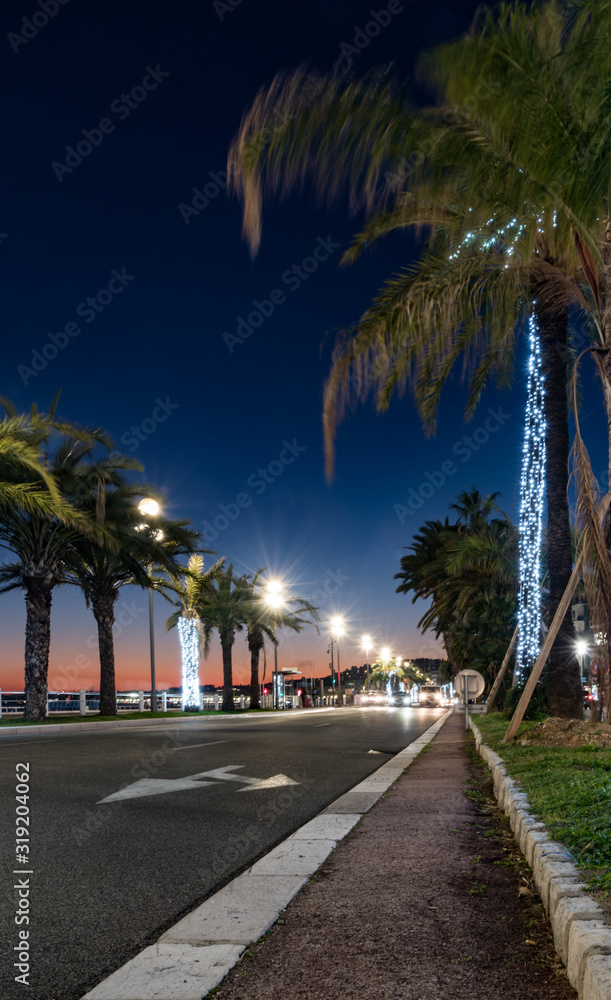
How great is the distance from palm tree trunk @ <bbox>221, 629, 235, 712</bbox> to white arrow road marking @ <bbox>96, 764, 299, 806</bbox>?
33125mm

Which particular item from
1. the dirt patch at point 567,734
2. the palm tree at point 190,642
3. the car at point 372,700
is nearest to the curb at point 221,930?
the dirt patch at point 567,734

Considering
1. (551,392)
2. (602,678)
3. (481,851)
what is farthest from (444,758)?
(481,851)

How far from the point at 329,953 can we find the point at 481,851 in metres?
2.22

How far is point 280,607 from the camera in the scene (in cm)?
4381

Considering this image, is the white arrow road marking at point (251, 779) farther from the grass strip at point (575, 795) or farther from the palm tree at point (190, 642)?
the palm tree at point (190, 642)

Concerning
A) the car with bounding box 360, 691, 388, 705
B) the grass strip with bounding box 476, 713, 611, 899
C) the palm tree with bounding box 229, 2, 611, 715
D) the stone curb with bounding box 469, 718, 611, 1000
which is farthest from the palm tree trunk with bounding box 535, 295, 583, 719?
the car with bounding box 360, 691, 388, 705

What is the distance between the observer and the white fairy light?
36.7 metres

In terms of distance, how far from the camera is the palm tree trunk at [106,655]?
89.7ft

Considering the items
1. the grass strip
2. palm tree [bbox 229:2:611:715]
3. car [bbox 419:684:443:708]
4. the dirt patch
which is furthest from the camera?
car [bbox 419:684:443:708]

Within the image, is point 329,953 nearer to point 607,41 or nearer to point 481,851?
point 481,851

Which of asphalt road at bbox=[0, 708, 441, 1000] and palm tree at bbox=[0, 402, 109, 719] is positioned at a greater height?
palm tree at bbox=[0, 402, 109, 719]

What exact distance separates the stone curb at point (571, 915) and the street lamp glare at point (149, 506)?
21756mm

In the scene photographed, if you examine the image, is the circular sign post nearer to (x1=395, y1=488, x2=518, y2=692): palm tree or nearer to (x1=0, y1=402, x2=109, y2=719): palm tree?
(x1=395, y1=488, x2=518, y2=692): palm tree

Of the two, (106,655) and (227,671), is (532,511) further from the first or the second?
(227,671)
